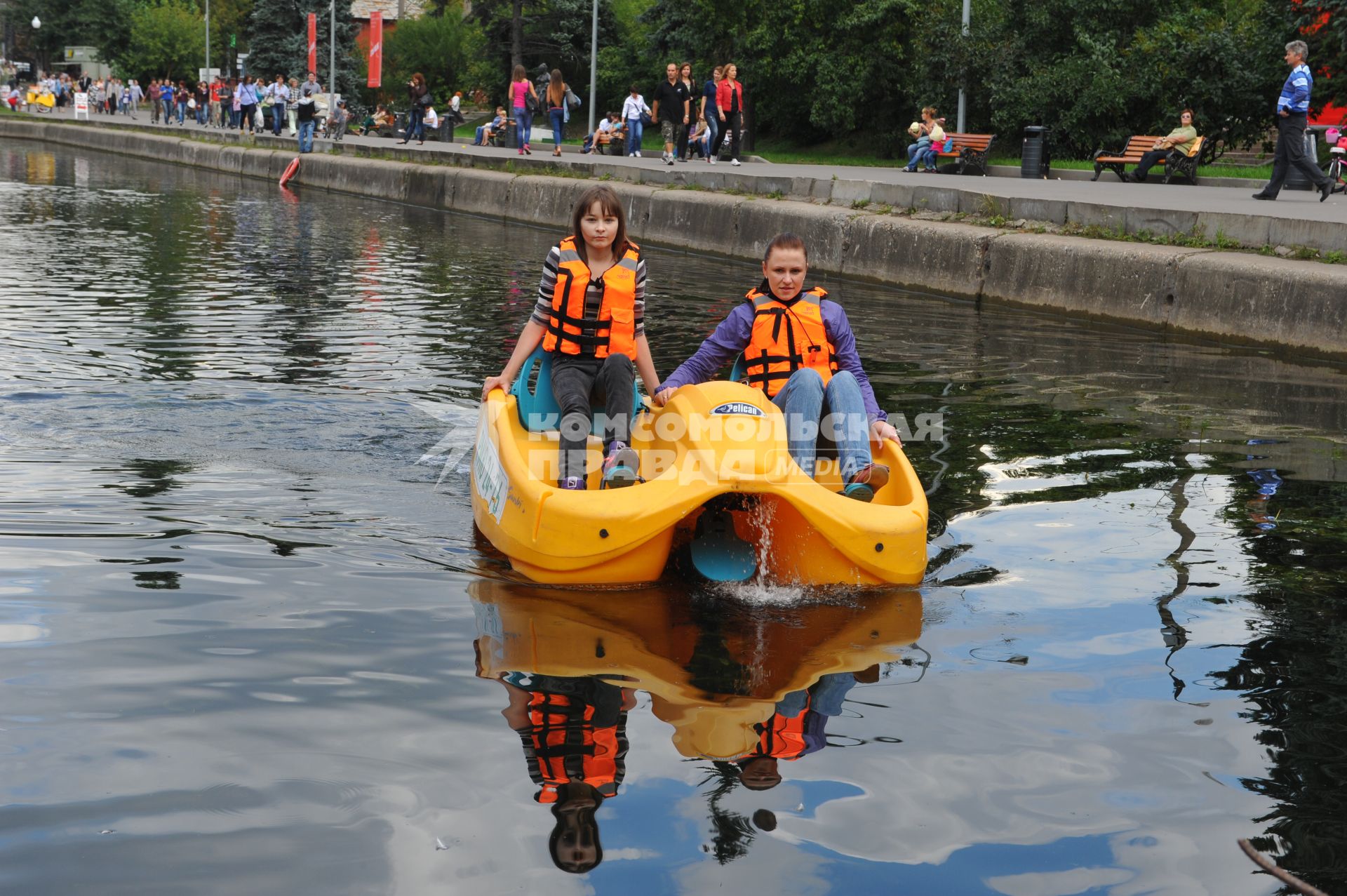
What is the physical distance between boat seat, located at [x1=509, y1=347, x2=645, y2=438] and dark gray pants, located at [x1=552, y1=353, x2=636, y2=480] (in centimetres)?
5

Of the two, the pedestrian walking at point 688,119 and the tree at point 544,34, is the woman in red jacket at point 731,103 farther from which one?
the tree at point 544,34

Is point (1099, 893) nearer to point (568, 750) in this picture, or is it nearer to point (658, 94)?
point (568, 750)

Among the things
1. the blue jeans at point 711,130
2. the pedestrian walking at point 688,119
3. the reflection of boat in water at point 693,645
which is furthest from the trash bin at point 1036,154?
the reflection of boat in water at point 693,645

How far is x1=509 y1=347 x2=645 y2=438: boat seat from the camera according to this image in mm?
6109

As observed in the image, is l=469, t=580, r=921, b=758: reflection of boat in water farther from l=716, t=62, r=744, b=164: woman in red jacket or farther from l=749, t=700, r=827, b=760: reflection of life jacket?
l=716, t=62, r=744, b=164: woman in red jacket

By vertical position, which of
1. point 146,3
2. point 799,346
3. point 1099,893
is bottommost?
point 1099,893

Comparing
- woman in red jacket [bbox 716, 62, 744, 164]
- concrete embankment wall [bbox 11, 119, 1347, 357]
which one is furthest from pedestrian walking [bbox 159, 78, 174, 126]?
woman in red jacket [bbox 716, 62, 744, 164]

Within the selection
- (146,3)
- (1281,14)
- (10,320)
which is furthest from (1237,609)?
(146,3)

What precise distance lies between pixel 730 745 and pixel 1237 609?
86.9 inches

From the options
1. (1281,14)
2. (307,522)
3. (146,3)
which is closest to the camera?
(307,522)

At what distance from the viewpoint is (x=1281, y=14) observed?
2308 cm

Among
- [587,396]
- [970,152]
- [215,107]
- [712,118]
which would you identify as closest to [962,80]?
[970,152]

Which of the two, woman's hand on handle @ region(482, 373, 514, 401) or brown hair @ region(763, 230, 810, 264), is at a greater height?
brown hair @ region(763, 230, 810, 264)

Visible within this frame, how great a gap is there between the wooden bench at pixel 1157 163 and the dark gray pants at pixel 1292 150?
5.44 m
